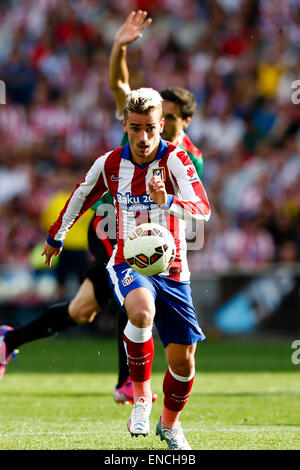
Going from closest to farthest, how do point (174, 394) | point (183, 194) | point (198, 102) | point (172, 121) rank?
point (183, 194), point (174, 394), point (172, 121), point (198, 102)

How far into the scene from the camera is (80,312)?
23.5 feet

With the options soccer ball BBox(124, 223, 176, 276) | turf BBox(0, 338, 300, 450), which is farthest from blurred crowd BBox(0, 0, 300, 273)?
soccer ball BBox(124, 223, 176, 276)

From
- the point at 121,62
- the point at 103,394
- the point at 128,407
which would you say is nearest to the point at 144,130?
the point at 121,62

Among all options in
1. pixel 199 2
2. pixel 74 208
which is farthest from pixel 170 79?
pixel 74 208

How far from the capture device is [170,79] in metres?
16.3

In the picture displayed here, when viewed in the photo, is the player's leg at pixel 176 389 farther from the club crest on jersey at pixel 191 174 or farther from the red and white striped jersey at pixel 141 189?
the club crest on jersey at pixel 191 174

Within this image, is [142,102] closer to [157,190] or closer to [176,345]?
[157,190]

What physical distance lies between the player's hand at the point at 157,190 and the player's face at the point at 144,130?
33 cm

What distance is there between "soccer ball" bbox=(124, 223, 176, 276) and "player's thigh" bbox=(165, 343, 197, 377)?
1.43 feet

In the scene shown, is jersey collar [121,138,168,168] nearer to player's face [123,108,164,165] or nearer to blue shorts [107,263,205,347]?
player's face [123,108,164,165]

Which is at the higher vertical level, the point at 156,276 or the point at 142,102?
the point at 142,102

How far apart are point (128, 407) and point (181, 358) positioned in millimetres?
2131

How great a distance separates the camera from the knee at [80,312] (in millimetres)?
7141

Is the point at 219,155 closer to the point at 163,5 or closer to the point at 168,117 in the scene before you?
the point at 163,5
